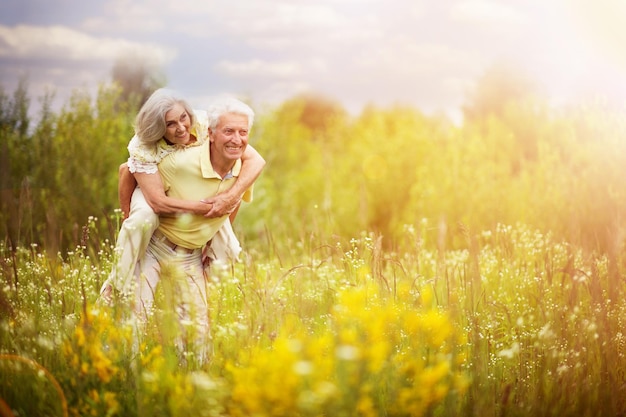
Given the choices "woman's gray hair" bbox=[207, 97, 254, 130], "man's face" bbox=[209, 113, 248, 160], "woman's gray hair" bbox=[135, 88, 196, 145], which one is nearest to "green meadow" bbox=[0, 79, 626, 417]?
"woman's gray hair" bbox=[135, 88, 196, 145]

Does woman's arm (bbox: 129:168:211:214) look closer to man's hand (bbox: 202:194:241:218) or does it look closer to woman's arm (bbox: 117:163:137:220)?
man's hand (bbox: 202:194:241:218)

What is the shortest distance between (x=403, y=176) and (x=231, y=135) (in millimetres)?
12542

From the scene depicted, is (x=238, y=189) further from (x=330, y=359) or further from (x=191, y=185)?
(x=330, y=359)

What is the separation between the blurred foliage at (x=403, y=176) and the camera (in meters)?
8.45

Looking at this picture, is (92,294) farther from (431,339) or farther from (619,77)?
(619,77)

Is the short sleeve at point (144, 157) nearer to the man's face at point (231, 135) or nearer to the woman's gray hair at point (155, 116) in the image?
the woman's gray hair at point (155, 116)

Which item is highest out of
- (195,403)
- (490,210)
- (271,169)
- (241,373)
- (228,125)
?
(228,125)

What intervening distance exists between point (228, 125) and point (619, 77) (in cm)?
993

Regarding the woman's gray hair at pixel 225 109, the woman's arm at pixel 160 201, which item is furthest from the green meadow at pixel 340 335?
the woman's gray hair at pixel 225 109

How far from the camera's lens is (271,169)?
2055 cm

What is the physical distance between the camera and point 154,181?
4.02 metres

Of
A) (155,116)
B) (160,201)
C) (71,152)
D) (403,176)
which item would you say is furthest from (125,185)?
(403,176)

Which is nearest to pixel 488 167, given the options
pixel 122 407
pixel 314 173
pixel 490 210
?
pixel 490 210

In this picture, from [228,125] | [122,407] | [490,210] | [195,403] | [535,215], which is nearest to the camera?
[195,403]
